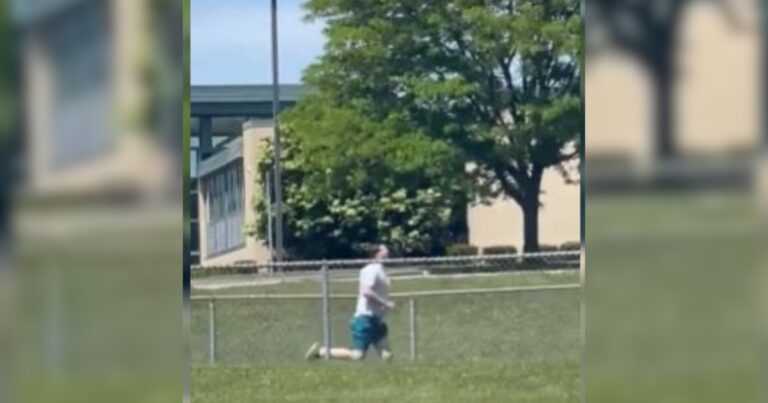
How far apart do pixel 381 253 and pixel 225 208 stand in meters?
0.54

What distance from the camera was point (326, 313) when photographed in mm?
5617

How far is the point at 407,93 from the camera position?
5.43 metres

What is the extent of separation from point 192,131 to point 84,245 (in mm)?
787

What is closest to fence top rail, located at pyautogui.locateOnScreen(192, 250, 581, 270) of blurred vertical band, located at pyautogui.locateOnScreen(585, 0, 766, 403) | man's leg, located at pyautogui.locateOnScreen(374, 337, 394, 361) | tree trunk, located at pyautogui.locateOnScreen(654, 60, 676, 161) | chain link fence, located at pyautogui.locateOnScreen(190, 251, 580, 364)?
chain link fence, located at pyautogui.locateOnScreen(190, 251, 580, 364)

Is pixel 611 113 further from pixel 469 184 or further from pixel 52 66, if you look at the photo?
pixel 52 66

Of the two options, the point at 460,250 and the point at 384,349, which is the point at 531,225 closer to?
the point at 460,250

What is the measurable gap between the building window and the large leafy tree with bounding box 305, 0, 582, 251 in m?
0.40

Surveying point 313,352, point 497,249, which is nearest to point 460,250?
point 497,249

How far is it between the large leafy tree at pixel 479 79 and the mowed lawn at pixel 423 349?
0.41 meters

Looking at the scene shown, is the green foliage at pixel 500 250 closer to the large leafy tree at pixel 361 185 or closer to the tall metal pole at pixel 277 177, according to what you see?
the large leafy tree at pixel 361 185

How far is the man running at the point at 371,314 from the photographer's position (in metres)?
5.34

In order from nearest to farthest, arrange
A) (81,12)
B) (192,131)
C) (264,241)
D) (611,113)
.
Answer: (81,12) < (611,113) < (192,131) < (264,241)

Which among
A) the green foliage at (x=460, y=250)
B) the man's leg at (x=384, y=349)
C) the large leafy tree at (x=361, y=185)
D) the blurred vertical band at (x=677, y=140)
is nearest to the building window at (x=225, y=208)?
the large leafy tree at (x=361, y=185)

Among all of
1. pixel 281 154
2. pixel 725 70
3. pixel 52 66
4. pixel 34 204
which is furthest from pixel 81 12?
pixel 725 70
